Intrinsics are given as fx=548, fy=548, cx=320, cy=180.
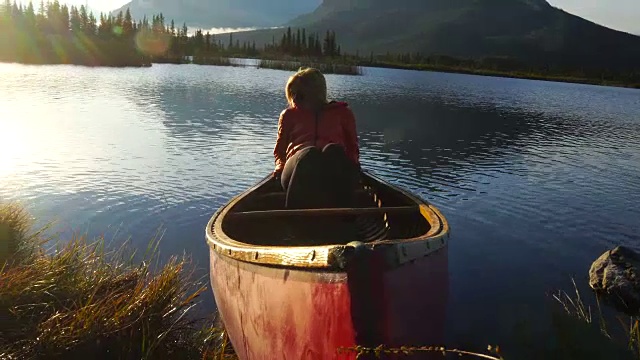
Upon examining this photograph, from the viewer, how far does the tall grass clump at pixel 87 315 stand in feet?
15.6

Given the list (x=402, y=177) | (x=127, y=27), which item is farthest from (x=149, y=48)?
(x=402, y=177)

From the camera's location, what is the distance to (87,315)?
Answer: 5.04 m

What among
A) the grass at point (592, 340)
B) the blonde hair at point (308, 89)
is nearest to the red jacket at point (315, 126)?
the blonde hair at point (308, 89)

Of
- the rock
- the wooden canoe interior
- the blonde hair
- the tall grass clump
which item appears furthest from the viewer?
the rock

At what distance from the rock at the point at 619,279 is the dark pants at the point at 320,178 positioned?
5.69m

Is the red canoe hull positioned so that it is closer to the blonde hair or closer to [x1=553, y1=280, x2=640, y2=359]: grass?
[x1=553, y1=280, x2=640, y2=359]: grass

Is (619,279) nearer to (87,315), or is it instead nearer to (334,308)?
(334,308)

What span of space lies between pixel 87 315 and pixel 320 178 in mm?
2741

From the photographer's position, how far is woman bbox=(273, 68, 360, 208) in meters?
5.92

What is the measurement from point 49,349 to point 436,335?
3.31m

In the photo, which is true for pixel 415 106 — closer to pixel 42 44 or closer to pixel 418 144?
pixel 418 144

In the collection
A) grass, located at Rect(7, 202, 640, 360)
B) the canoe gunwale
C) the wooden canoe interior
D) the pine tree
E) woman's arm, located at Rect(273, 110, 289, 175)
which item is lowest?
grass, located at Rect(7, 202, 640, 360)

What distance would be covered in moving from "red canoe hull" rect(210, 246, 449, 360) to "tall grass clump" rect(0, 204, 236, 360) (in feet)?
2.28

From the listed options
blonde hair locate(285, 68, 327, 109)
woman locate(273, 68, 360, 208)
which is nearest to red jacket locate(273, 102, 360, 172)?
woman locate(273, 68, 360, 208)
